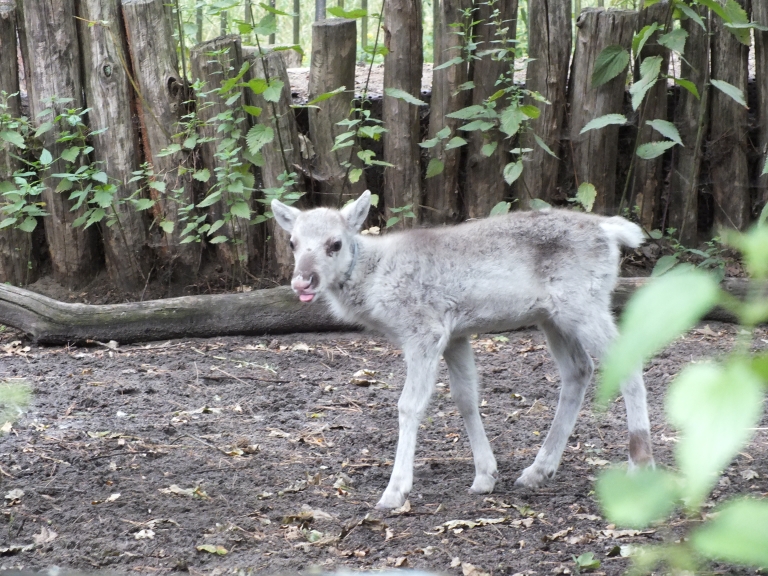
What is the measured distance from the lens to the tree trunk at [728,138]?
300 inches

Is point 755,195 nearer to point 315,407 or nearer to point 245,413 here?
point 315,407

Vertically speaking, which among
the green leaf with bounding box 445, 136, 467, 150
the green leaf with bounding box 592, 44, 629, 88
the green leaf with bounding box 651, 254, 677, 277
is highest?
A: the green leaf with bounding box 592, 44, 629, 88

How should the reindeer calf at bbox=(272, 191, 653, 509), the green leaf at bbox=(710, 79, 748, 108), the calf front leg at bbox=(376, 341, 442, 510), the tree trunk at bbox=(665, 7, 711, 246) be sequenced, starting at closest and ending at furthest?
1. the calf front leg at bbox=(376, 341, 442, 510)
2. the reindeer calf at bbox=(272, 191, 653, 509)
3. the green leaf at bbox=(710, 79, 748, 108)
4. the tree trunk at bbox=(665, 7, 711, 246)

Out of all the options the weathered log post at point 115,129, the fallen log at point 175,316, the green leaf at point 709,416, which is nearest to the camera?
the green leaf at point 709,416

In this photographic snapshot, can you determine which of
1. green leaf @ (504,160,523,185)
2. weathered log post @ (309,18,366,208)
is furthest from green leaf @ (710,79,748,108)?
weathered log post @ (309,18,366,208)

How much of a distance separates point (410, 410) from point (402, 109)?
12.7 feet

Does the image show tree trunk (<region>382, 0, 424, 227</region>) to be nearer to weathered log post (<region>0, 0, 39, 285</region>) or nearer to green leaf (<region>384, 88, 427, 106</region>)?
green leaf (<region>384, 88, 427, 106</region>)

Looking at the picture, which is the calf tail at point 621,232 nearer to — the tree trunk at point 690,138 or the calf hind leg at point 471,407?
the calf hind leg at point 471,407

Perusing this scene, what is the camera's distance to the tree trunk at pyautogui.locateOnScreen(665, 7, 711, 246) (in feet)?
24.9

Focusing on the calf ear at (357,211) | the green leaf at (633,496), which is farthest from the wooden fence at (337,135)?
the green leaf at (633,496)

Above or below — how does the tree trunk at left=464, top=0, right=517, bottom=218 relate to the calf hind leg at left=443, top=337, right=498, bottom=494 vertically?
above

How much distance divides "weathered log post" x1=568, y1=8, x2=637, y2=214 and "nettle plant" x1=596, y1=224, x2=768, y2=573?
758 centimetres

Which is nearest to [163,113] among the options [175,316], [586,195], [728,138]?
[175,316]

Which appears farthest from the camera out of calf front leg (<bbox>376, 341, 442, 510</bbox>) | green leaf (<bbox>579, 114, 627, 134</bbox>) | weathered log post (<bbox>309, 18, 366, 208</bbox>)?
weathered log post (<bbox>309, 18, 366, 208</bbox>)
